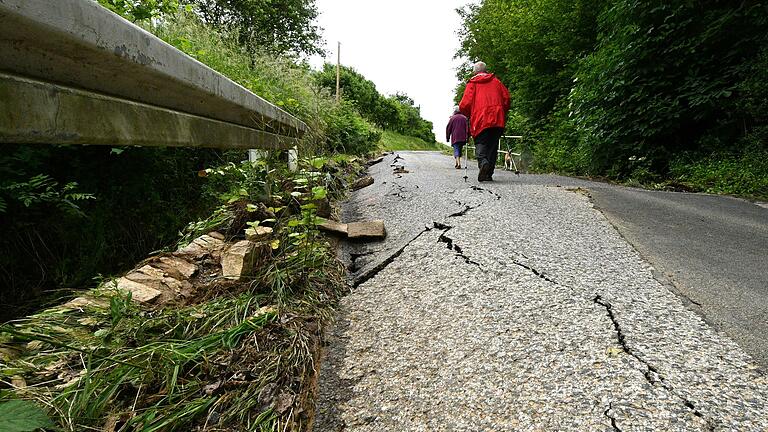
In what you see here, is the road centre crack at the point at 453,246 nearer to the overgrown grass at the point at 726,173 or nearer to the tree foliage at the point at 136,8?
the tree foliage at the point at 136,8

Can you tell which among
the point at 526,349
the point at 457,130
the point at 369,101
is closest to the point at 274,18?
the point at 369,101

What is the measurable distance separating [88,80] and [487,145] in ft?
16.3

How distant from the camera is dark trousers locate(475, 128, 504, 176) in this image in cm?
525

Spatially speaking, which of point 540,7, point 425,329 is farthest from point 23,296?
point 540,7

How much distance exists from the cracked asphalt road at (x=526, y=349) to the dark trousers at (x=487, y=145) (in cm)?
321

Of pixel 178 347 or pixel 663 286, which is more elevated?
pixel 663 286

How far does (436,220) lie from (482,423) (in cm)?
182

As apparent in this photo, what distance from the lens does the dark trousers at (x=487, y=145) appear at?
207 inches

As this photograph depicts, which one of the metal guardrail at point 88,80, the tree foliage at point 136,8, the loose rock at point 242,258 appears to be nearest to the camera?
the metal guardrail at point 88,80

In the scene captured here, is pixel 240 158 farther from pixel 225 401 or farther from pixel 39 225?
pixel 225 401

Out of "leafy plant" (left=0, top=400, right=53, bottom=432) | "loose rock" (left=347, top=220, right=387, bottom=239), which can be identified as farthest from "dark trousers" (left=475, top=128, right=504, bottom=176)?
"leafy plant" (left=0, top=400, right=53, bottom=432)

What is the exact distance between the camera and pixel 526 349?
120 cm

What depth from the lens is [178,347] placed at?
1.21 metres

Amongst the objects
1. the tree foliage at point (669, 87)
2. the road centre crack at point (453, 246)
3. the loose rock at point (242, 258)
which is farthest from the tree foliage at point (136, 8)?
the tree foliage at point (669, 87)
